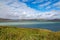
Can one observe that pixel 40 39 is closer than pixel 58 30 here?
Yes

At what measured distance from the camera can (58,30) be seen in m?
8.12

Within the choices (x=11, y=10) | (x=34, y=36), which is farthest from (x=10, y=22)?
(x=34, y=36)

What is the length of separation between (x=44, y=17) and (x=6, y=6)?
7.44 ft

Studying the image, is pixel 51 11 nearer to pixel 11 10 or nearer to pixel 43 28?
pixel 43 28

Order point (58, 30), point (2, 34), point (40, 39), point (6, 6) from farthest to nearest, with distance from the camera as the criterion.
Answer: point (6, 6)
point (58, 30)
point (2, 34)
point (40, 39)

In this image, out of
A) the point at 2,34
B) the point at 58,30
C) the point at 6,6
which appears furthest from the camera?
the point at 6,6

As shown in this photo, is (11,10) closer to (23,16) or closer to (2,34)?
(23,16)

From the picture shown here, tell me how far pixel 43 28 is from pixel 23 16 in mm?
1302

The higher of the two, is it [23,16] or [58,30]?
[23,16]

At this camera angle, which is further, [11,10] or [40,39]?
[11,10]

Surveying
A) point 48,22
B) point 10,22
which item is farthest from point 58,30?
point 10,22

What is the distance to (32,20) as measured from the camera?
8.70 meters

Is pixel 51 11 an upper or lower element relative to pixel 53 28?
upper

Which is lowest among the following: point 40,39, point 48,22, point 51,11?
point 40,39
